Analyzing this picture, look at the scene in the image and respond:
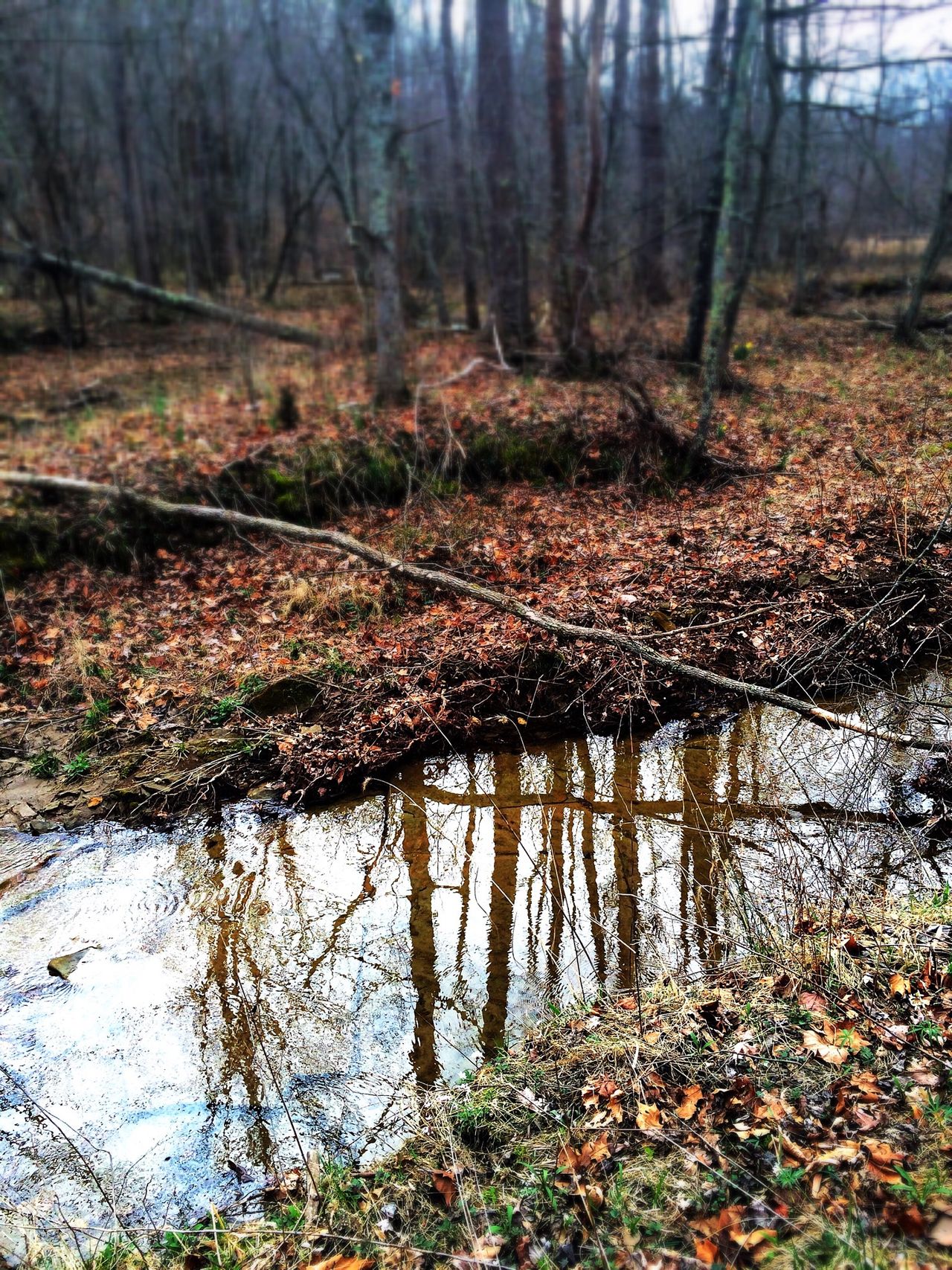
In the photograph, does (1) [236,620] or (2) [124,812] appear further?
(1) [236,620]

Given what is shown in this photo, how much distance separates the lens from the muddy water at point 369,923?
151 inches

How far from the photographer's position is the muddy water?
3.83 meters

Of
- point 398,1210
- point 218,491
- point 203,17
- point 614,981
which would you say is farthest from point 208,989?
point 203,17

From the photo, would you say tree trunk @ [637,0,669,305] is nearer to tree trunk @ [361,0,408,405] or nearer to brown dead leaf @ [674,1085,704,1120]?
tree trunk @ [361,0,408,405]

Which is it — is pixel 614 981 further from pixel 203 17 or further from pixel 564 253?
pixel 203 17

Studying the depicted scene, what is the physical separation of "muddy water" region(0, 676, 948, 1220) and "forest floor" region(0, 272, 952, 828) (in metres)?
0.55

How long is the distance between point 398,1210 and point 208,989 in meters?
1.89

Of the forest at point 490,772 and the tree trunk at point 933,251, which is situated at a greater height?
the tree trunk at point 933,251

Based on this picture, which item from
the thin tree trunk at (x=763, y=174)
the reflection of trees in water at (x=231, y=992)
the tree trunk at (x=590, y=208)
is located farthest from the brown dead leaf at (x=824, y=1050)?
the tree trunk at (x=590, y=208)

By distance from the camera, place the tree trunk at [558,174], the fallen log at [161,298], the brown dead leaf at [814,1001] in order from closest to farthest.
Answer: the brown dead leaf at [814,1001]
the tree trunk at [558,174]
the fallen log at [161,298]

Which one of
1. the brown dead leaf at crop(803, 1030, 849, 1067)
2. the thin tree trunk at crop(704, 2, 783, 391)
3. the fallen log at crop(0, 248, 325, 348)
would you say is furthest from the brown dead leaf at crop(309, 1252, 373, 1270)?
the fallen log at crop(0, 248, 325, 348)

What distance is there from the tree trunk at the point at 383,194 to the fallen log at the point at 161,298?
391 centimetres

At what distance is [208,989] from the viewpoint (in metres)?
4.55

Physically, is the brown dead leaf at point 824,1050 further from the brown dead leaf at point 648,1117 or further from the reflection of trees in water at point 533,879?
the reflection of trees in water at point 533,879
